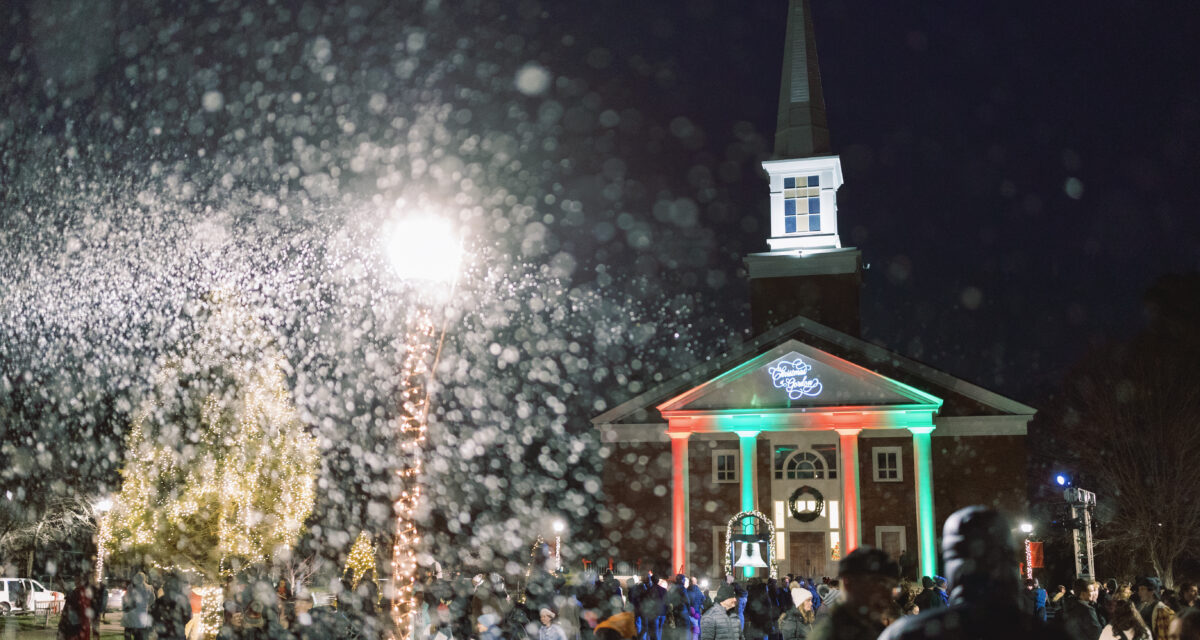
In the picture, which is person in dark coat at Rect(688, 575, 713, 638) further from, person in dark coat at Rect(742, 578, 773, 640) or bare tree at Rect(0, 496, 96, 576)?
bare tree at Rect(0, 496, 96, 576)

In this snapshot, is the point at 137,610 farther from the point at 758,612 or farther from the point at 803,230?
the point at 803,230

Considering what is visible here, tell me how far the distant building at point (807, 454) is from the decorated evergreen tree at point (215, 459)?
12391 millimetres

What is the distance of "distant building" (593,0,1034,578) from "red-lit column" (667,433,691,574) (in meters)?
0.05

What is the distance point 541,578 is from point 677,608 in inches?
152

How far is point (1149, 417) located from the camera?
43062 millimetres

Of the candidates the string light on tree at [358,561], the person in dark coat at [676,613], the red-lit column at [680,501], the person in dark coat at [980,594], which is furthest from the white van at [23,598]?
the person in dark coat at [980,594]

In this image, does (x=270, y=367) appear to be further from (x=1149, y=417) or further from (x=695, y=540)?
(x=1149, y=417)

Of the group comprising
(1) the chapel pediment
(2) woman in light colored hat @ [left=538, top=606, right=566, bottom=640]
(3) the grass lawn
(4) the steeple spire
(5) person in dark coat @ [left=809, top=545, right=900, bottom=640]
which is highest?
(4) the steeple spire

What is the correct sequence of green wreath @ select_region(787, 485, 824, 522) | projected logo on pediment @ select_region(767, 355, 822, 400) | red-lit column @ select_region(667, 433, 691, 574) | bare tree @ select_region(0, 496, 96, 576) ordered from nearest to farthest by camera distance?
red-lit column @ select_region(667, 433, 691, 574) < projected logo on pediment @ select_region(767, 355, 822, 400) < green wreath @ select_region(787, 485, 824, 522) < bare tree @ select_region(0, 496, 96, 576)

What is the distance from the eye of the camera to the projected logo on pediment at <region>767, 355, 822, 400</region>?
116 ft

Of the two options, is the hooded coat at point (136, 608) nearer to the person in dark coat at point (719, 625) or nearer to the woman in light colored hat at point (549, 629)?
the woman in light colored hat at point (549, 629)

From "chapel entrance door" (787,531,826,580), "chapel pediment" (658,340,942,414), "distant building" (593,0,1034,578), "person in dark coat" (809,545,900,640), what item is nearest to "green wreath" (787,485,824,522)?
"distant building" (593,0,1034,578)

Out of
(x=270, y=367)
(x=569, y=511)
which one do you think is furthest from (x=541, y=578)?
(x=569, y=511)

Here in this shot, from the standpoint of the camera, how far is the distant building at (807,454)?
34.6 metres
